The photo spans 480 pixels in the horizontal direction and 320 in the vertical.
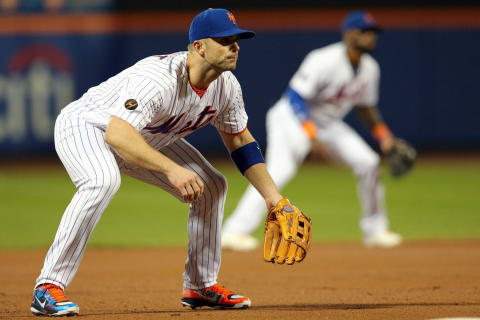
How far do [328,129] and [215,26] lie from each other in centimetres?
404

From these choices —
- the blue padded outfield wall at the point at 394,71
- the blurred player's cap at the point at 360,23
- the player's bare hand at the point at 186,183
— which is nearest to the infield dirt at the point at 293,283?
the player's bare hand at the point at 186,183

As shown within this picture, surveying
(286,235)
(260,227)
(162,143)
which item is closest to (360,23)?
(260,227)

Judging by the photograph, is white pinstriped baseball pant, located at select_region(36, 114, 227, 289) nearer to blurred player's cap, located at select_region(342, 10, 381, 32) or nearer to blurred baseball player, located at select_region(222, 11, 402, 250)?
blurred baseball player, located at select_region(222, 11, 402, 250)

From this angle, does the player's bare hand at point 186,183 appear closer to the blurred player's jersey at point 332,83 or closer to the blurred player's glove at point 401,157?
the blurred player's jersey at point 332,83

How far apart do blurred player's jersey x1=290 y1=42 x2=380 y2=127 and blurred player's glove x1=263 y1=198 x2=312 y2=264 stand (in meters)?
3.59

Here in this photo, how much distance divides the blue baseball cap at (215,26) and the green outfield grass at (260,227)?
4.20 metres

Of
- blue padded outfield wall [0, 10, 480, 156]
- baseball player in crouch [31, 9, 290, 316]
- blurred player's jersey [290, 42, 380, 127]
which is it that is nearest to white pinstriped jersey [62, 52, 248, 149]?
baseball player in crouch [31, 9, 290, 316]

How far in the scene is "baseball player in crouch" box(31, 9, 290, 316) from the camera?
13.4 ft

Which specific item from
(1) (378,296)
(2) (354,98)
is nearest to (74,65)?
(2) (354,98)

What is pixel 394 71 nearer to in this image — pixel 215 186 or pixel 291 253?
pixel 215 186

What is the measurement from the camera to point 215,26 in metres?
4.26

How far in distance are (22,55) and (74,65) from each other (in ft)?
3.11

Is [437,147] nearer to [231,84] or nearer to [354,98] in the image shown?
[354,98]

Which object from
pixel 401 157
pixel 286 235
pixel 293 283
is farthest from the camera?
pixel 401 157
